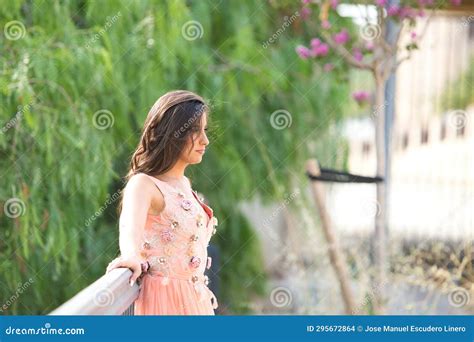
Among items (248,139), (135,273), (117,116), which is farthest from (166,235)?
(248,139)

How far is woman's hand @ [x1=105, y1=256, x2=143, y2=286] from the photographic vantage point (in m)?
1.74

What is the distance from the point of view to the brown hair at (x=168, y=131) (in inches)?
76.7

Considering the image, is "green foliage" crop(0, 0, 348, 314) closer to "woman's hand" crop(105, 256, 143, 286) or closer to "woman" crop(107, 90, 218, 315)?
"woman" crop(107, 90, 218, 315)

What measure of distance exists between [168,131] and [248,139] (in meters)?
2.54

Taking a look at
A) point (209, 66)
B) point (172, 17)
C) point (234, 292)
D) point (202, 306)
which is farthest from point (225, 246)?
point (202, 306)

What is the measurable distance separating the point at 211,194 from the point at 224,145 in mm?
286

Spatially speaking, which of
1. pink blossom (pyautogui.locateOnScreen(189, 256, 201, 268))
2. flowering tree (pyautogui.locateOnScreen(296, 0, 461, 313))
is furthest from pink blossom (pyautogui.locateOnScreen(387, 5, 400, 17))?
pink blossom (pyautogui.locateOnScreen(189, 256, 201, 268))

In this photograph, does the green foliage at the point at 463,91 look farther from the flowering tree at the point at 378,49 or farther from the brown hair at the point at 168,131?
the brown hair at the point at 168,131

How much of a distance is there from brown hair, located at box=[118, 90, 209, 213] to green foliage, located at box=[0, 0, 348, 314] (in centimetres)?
112

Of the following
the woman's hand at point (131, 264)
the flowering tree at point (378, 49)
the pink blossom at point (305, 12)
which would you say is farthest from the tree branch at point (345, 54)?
the woman's hand at point (131, 264)

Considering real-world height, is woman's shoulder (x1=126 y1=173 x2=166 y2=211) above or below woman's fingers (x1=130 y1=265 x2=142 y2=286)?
above

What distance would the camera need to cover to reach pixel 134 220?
180 centimetres

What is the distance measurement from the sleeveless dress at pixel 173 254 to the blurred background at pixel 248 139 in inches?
49.4

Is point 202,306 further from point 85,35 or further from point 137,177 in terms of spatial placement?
point 85,35
